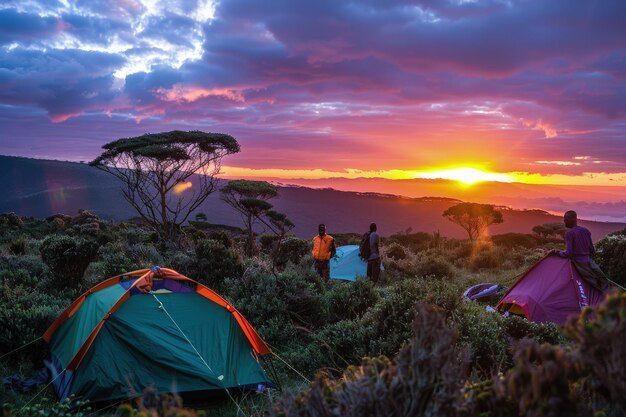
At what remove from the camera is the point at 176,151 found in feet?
89.1

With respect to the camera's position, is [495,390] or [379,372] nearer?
[495,390]

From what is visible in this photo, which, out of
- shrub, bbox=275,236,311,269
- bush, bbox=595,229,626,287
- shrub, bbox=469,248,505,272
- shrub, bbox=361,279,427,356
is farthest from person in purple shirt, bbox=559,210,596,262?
shrub, bbox=275,236,311,269

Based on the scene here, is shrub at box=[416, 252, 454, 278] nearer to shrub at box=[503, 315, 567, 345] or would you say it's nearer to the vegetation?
the vegetation

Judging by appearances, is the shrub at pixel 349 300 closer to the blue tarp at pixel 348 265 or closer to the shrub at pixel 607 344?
the blue tarp at pixel 348 265

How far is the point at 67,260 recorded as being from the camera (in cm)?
1300

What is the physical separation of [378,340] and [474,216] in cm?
4461

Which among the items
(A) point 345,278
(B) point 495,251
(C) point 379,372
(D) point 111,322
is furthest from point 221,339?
(B) point 495,251

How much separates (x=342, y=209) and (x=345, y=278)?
2500 inches

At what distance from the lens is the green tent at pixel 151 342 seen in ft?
22.2

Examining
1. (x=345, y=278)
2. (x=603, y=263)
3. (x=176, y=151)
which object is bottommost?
(x=345, y=278)

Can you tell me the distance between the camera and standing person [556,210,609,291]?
10039 millimetres

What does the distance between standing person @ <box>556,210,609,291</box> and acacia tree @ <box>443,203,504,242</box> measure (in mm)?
40822

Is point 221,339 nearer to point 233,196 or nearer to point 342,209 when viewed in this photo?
point 233,196

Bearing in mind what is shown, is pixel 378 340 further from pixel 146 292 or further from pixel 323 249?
pixel 323 249
